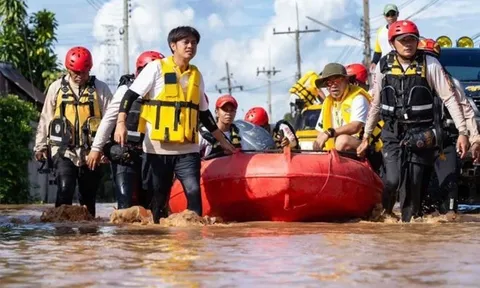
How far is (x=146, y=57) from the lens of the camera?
431 inches

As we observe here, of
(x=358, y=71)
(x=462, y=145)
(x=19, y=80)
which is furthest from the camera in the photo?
(x=19, y=80)

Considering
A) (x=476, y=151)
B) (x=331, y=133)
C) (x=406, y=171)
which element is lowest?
(x=406, y=171)

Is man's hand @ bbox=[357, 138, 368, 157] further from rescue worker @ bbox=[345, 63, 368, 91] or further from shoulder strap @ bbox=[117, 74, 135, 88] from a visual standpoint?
rescue worker @ bbox=[345, 63, 368, 91]

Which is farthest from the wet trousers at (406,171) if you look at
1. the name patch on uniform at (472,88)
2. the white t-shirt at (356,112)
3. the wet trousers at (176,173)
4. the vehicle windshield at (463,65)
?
the vehicle windshield at (463,65)

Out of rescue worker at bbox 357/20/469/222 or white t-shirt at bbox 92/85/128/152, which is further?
white t-shirt at bbox 92/85/128/152

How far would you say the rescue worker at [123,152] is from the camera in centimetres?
1012

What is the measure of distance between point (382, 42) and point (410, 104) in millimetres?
5038

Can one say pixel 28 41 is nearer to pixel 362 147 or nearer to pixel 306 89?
pixel 306 89

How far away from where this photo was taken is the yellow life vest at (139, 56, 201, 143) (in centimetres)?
973

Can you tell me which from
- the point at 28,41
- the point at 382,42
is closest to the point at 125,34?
the point at 28,41

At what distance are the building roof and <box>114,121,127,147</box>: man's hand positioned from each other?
24.7 meters

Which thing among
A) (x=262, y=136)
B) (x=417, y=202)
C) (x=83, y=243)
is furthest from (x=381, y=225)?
(x=83, y=243)

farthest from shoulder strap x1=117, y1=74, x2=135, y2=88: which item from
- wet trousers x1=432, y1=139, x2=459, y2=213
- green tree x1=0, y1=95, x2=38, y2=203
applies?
green tree x1=0, y1=95, x2=38, y2=203

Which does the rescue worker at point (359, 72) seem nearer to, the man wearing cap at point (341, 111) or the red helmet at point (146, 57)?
the man wearing cap at point (341, 111)
